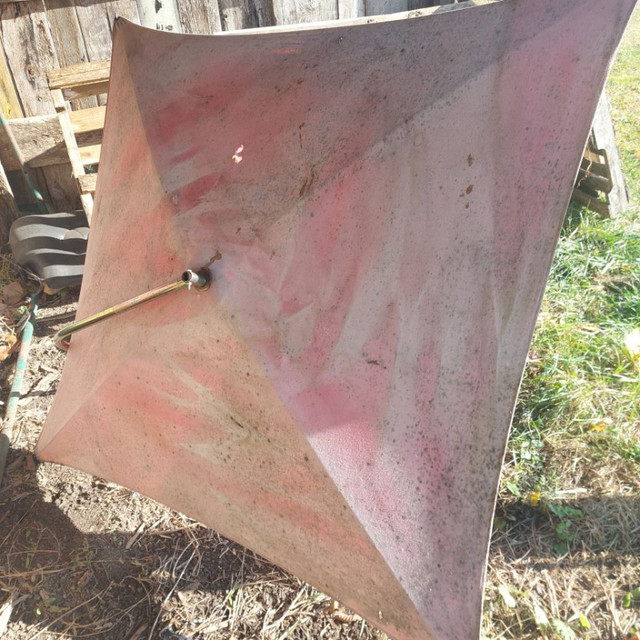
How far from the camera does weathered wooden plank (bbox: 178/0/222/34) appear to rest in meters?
3.79

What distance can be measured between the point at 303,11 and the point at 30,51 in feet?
5.97

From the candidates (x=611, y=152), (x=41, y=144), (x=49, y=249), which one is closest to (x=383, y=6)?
(x=611, y=152)

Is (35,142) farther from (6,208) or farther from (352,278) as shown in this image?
(352,278)

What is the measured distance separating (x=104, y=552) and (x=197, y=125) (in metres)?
1.63

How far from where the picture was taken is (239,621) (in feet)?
6.43

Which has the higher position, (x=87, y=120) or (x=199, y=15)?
(x=199, y=15)

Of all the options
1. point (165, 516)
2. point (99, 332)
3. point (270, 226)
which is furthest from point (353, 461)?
point (165, 516)

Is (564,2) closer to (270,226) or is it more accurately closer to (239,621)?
(270,226)

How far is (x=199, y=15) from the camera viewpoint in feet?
12.5

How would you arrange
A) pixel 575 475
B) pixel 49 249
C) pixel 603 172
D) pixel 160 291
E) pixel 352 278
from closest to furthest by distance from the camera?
pixel 352 278 → pixel 160 291 → pixel 575 475 → pixel 49 249 → pixel 603 172

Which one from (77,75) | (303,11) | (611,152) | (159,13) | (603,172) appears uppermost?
(159,13)

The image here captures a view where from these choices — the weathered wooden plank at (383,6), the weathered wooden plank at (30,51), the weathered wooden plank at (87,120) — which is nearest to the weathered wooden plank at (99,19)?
the weathered wooden plank at (30,51)

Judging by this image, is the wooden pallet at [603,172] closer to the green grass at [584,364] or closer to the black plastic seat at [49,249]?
the green grass at [584,364]

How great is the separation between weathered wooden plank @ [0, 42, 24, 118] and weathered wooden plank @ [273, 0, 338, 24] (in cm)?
179
